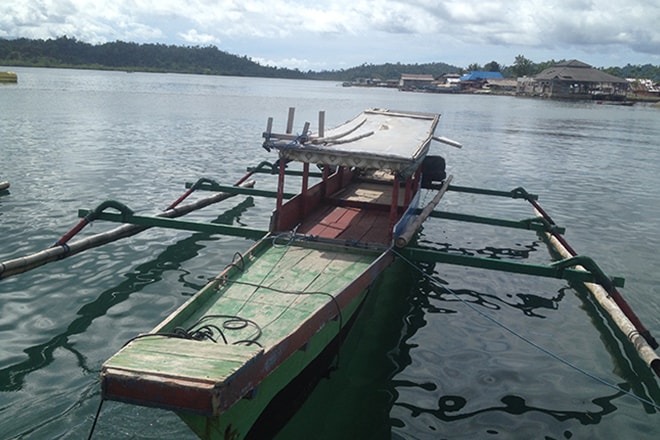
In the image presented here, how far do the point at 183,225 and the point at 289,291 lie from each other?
12.0 ft

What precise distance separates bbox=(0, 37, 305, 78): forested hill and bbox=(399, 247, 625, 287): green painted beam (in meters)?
141

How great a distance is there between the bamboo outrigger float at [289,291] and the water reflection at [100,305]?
83 centimetres

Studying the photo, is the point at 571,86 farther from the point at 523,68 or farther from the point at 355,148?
the point at 355,148

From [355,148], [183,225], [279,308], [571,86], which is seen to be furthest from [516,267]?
[571,86]

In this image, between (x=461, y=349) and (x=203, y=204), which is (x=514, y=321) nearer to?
(x=461, y=349)

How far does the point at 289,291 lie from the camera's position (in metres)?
6.81

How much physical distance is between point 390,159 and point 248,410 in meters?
4.45

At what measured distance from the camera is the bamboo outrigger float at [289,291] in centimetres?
413

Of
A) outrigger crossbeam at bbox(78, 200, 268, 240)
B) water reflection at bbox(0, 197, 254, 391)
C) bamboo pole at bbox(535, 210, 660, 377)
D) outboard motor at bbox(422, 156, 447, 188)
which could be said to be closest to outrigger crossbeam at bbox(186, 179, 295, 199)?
water reflection at bbox(0, 197, 254, 391)

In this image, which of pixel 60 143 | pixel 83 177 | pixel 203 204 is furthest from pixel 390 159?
pixel 60 143

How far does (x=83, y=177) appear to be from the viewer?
17.3 m

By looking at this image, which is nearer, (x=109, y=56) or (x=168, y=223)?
(x=168, y=223)

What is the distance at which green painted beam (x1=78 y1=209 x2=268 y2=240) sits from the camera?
372 inches

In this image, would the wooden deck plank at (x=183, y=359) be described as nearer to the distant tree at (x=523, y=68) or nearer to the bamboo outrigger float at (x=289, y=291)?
the bamboo outrigger float at (x=289, y=291)
